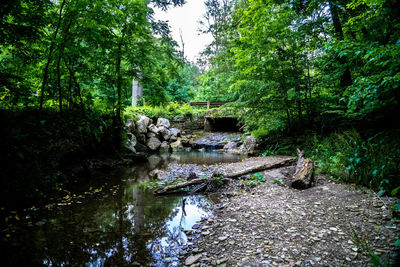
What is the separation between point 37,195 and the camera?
365cm

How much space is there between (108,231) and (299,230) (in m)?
2.79

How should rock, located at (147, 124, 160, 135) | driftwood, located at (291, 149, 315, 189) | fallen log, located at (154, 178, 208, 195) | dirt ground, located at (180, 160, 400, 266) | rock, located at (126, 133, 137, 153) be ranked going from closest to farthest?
dirt ground, located at (180, 160, 400, 266), driftwood, located at (291, 149, 315, 189), fallen log, located at (154, 178, 208, 195), rock, located at (126, 133, 137, 153), rock, located at (147, 124, 160, 135)

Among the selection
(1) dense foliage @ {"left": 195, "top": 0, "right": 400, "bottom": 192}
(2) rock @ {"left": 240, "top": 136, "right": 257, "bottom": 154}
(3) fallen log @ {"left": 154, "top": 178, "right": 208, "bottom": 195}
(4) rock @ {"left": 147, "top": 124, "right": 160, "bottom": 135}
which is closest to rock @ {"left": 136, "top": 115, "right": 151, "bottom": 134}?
(4) rock @ {"left": 147, "top": 124, "right": 160, "bottom": 135}

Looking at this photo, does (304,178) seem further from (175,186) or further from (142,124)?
(142,124)

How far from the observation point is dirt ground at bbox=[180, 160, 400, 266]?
78.3 inches

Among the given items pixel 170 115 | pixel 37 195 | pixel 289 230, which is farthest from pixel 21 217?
pixel 170 115

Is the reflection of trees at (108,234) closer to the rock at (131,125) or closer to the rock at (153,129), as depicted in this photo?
the rock at (131,125)

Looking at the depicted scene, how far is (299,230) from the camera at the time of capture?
8.18 ft

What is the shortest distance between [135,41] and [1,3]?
15.8 feet

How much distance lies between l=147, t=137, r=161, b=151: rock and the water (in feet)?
23.7

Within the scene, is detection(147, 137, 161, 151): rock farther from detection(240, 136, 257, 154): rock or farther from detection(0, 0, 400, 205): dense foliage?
detection(240, 136, 257, 154): rock

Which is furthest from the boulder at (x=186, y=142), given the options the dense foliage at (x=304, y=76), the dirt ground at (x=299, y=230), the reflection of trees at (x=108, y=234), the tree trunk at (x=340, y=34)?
the dirt ground at (x=299, y=230)

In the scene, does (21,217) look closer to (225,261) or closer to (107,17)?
(225,261)

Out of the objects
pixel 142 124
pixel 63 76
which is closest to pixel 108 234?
pixel 63 76
